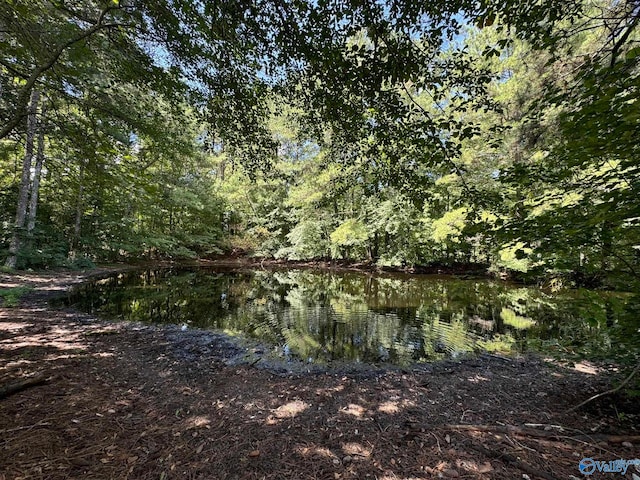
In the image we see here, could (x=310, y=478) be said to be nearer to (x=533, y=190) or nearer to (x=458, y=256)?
(x=533, y=190)

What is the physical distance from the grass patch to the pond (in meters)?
1.01

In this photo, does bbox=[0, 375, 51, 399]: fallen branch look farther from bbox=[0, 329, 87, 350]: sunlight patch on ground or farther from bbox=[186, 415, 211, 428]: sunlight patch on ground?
bbox=[186, 415, 211, 428]: sunlight patch on ground

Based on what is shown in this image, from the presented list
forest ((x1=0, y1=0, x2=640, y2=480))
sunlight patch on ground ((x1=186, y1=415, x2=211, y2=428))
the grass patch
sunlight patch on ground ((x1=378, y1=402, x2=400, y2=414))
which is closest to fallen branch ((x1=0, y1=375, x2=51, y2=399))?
forest ((x1=0, y1=0, x2=640, y2=480))

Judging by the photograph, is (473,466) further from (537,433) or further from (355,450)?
(355,450)

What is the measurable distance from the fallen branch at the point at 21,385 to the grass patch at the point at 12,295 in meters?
4.73

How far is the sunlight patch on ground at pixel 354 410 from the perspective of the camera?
297 cm

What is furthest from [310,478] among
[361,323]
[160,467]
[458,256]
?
[458,256]

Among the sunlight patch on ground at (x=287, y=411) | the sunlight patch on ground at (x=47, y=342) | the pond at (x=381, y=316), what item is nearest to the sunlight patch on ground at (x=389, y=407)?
the sunlight patch on ground at (x=287, y=411)

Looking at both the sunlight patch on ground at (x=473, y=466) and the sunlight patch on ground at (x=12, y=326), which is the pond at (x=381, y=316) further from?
the sunlight patch on ground at (x=12, y=326)

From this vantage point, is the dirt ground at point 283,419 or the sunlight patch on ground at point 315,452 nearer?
the dirt ground at point 283,419

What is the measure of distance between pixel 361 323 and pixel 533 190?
4.88 metres

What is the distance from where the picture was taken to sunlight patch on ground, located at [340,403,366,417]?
297 centimetres

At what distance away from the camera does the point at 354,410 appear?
3.05 meters

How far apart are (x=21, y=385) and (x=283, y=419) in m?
2.65
